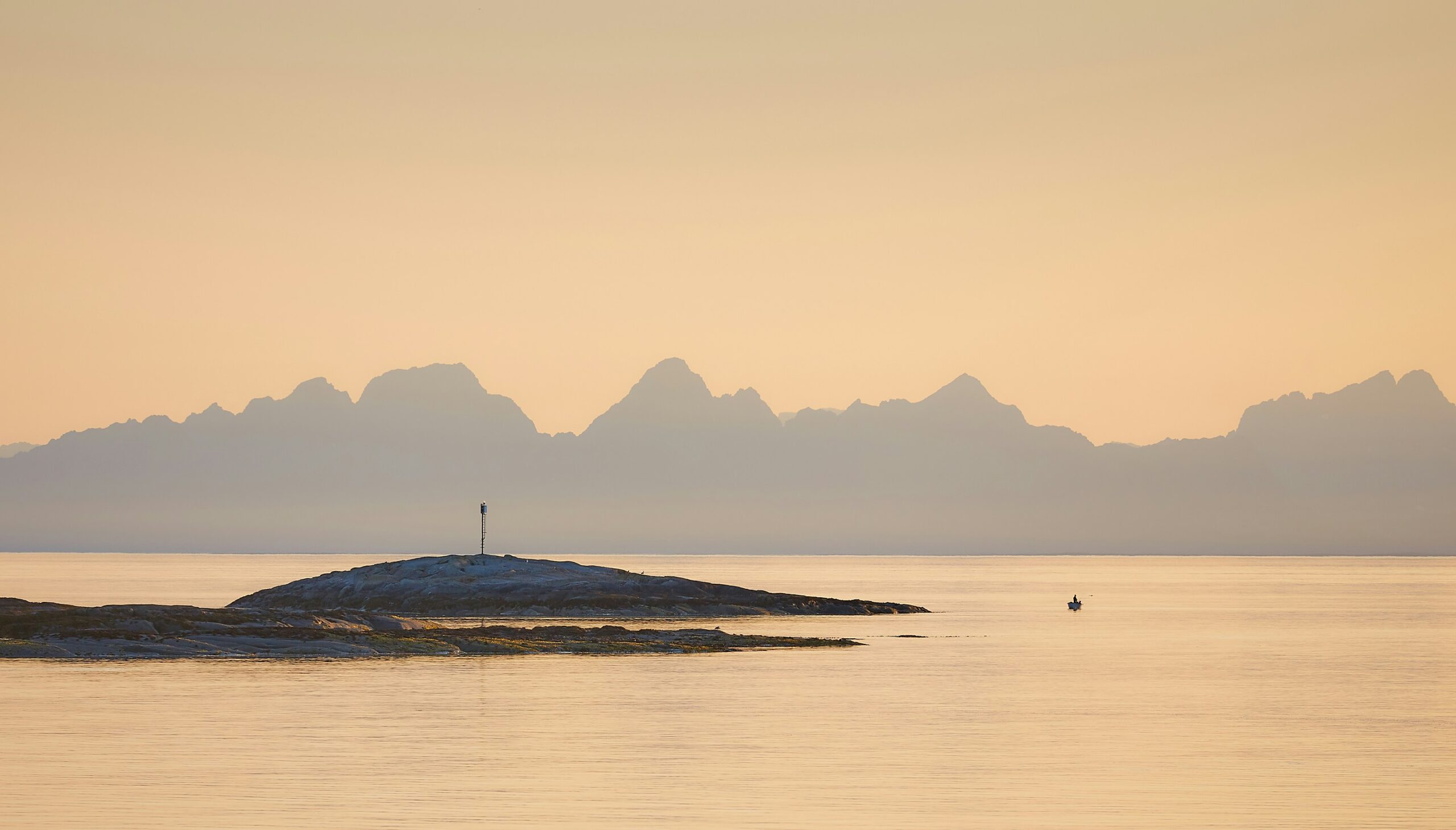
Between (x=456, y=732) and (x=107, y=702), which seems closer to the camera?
(x=456, y=732)

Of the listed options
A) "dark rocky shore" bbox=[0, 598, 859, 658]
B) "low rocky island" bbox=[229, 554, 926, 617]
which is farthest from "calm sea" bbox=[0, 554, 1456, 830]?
"low rocky island" bbox=[229, 554, 926, 617]

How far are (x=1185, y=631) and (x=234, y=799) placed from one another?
111256 mm

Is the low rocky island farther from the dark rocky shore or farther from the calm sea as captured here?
the calm sea

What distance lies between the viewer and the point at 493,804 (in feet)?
129

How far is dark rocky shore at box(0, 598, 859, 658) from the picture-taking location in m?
90.8

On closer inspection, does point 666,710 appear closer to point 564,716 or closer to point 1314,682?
point 564,716

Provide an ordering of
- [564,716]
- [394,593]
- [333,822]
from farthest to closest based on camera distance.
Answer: [394,593] < [564,716] < [333,822]

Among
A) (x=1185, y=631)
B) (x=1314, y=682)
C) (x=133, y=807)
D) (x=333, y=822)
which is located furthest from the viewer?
(x=1185, y=631)

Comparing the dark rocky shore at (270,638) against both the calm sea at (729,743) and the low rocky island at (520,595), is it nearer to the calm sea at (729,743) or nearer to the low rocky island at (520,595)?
the calm sea at (729,743)

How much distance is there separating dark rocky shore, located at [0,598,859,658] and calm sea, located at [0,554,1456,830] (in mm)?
4528

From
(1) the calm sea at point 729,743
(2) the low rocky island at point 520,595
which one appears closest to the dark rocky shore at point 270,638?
(1) the calm sea at point 729,743

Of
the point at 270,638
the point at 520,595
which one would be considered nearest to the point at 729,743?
the point at 270,638

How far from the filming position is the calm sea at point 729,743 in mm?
38969

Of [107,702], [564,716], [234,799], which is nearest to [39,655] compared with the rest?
[107,702]
